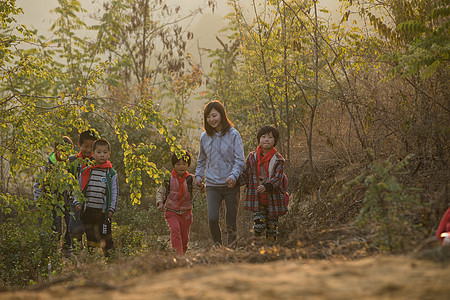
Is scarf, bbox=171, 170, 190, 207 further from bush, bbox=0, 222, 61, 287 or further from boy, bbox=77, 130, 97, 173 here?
bush, bbox=0, 222, 61, 287

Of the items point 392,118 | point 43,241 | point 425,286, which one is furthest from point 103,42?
point 425,286

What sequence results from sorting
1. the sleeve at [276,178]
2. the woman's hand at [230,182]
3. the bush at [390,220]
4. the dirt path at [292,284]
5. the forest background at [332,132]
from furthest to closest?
the sleeve at [276,178] → the woman's hand at [230,182] → the forest background at [332,132] → the bush at [390,220] → the dirt path at [292,284]

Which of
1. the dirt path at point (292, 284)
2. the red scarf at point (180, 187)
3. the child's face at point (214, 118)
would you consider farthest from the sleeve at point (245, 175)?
the dirt path at point (292, 284)

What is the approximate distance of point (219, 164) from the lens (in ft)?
18.4

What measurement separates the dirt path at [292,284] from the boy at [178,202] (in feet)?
11.1

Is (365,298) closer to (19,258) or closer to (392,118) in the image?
(392,118)

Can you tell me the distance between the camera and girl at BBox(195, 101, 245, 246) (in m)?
5.54

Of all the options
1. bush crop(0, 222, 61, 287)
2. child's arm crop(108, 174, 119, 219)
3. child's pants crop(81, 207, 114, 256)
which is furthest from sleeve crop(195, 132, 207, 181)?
bush crop(0, 222, 61, 287)

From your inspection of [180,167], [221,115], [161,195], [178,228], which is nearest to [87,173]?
[161,195]

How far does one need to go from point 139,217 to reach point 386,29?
6679 millimetres

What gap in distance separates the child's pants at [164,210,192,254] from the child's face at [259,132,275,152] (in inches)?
49.2

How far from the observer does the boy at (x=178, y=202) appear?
584 centimetres

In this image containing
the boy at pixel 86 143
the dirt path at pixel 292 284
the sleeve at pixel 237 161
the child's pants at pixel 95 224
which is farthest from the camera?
the boy at pixel 86 143

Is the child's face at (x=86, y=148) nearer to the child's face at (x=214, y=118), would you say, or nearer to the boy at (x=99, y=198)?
the boy at (x=99, y=198)
